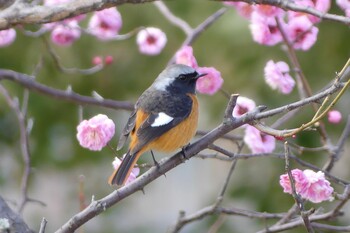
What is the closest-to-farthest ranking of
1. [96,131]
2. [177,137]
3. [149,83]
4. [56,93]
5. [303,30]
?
[96,131], [177,137], [56,93], [303,30], [149,83]

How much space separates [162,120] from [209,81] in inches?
16.2

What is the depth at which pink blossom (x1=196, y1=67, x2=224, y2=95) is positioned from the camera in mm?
3408

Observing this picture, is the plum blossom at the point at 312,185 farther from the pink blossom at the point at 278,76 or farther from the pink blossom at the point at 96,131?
the pink blossom at the point at 278,76

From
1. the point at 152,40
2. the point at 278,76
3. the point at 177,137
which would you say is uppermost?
the point at 278,76

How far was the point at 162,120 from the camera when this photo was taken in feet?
10.4

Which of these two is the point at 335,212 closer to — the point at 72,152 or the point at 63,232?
the point at 63,232

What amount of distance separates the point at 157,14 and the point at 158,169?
3.72 metres

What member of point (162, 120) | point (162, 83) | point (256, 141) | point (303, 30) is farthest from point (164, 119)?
point (303, 30)

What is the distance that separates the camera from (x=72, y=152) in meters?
6.29

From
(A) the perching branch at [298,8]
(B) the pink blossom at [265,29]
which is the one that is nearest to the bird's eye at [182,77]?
(B) the pink blossom at [265,29]

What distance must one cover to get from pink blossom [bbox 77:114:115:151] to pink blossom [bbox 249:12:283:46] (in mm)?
1066

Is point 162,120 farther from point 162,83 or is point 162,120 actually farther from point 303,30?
point 303,30

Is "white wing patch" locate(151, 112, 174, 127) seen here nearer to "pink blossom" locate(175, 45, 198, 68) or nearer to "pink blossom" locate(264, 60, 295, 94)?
"pink blossom" locate(175, 45, 198, 68)

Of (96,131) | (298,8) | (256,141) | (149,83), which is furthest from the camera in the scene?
(149,83)
